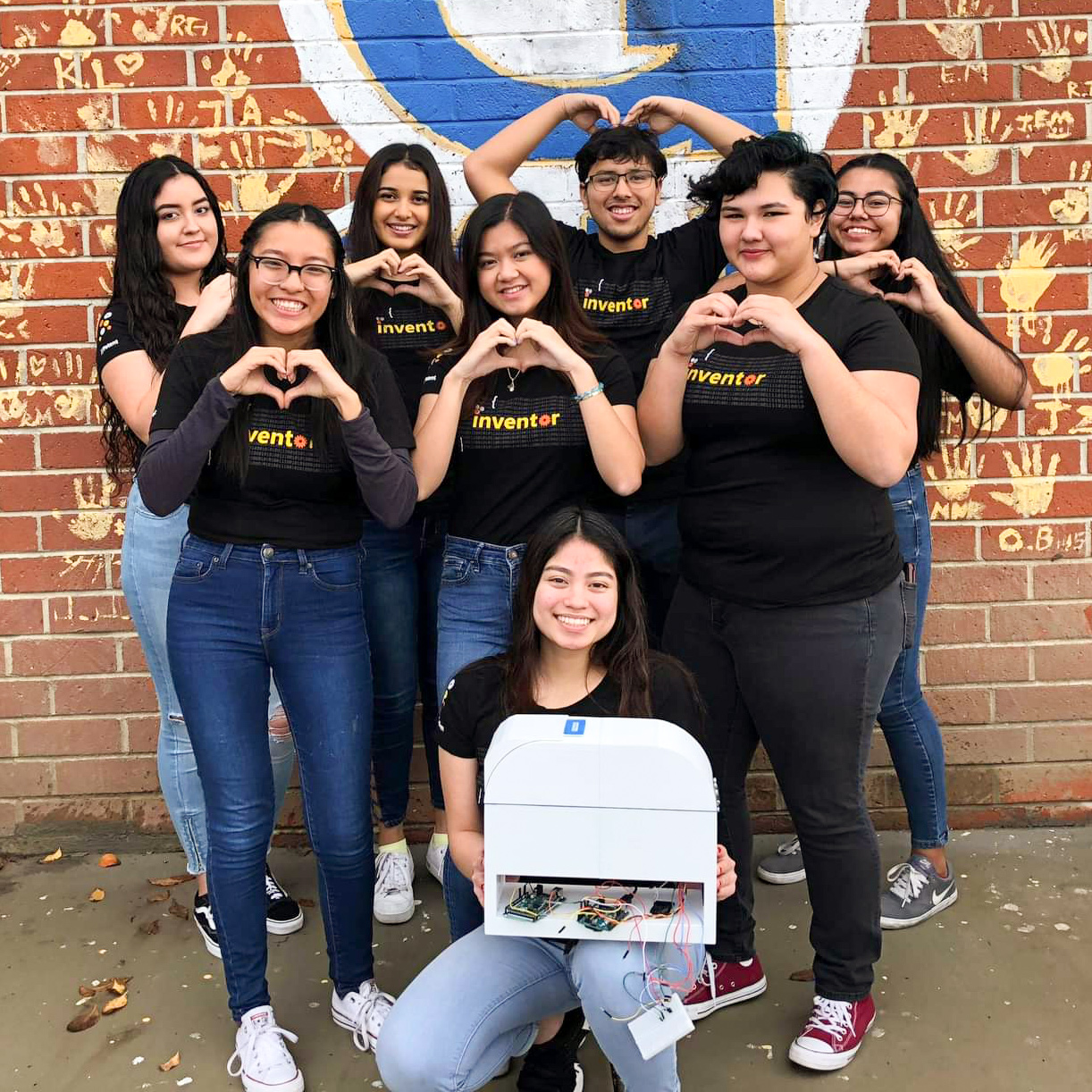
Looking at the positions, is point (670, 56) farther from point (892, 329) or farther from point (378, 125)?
point (892, 329)

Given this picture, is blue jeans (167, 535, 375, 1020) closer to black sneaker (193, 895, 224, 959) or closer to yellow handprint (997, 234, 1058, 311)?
black sneaker (193, 895, 224, 959)

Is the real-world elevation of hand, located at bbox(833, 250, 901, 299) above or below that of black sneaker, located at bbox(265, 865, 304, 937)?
above

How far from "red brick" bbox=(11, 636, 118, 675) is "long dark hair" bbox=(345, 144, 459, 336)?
135 cm

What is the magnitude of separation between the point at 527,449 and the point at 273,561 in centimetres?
62

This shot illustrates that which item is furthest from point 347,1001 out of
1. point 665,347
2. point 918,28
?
point 918,28

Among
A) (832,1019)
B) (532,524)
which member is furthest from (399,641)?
(832,1019)

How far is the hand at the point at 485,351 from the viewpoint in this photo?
8.13ft

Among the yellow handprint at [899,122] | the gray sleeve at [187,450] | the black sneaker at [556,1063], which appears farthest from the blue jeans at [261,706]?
the yellow handprint at [899,122]

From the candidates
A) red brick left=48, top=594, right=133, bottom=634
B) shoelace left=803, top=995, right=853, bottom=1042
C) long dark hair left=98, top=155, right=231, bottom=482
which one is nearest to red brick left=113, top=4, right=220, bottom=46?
long dark hair left=98, top=155, right=231, bottom=482

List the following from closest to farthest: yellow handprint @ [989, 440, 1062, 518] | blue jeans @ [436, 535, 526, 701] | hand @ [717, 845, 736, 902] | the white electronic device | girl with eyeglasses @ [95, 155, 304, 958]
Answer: the white electronic device, hand @ [717, 845, 736, 902], blue jeans @ [436, 535, 526, 701], girl with eyeglasses @ [95, 155, 304, 958], yellow handprint @ [989, 440, 1062, 518]

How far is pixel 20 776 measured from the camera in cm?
354

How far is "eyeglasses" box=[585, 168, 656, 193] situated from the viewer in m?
2.88

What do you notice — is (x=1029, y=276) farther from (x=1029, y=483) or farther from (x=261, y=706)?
(x=261, y=706)

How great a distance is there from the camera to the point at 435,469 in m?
2.53
